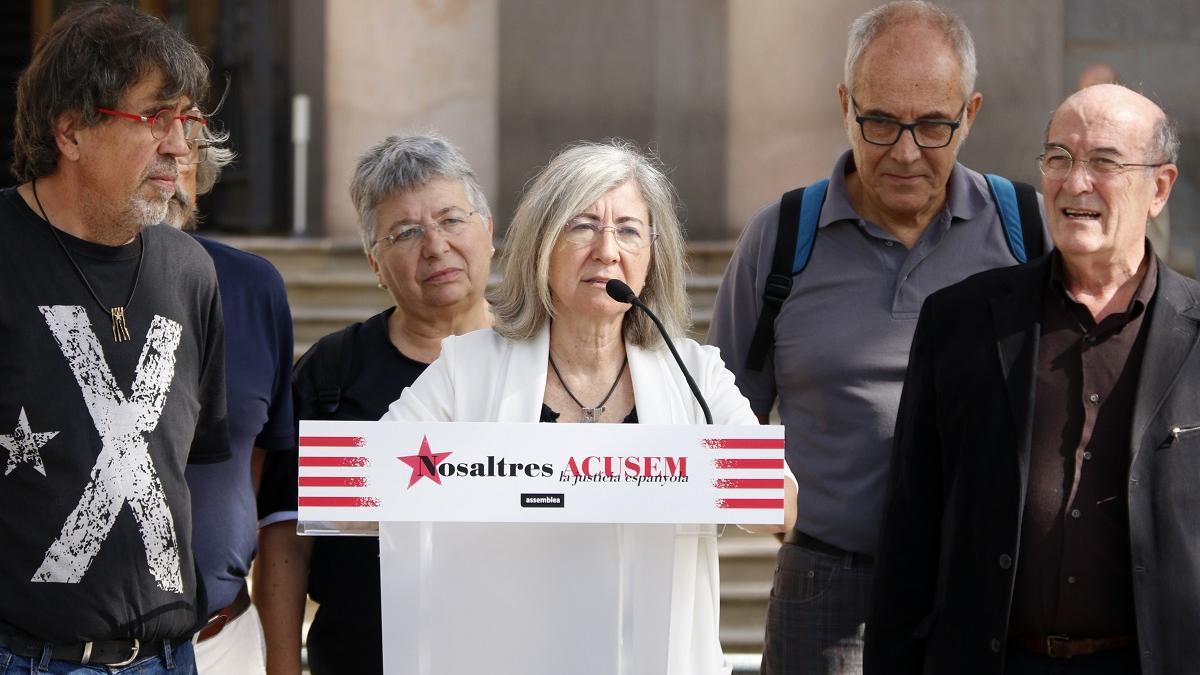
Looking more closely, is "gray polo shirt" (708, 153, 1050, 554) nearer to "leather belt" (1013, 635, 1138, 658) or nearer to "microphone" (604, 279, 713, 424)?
"leather belt" (1013, 635, 1138, 658)

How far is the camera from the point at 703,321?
23.7 ft

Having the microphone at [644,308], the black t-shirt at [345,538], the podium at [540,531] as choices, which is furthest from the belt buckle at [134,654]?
the microphone at [644,308]

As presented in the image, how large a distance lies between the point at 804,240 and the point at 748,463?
1.25 m

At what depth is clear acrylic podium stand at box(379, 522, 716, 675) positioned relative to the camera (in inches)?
111

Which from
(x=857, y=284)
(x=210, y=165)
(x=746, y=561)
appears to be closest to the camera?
(x=857, y=284)

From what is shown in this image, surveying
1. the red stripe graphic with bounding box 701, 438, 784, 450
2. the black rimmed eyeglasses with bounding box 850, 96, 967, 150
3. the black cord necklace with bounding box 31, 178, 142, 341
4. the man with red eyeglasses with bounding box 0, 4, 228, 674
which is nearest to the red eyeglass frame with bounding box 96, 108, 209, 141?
the man with red eyeglasses with bounding box 0, 4, 228, 674

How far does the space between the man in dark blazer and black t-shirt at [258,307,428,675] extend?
115cm

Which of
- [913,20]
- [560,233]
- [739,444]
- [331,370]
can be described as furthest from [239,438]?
[913,20]

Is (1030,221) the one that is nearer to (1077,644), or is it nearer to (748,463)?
(1077,644)

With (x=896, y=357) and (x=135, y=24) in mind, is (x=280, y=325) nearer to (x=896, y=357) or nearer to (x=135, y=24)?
(x=135, y=24)

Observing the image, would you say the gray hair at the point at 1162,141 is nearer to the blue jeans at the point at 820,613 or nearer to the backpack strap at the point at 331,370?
the blue jeans at the point at 820,613

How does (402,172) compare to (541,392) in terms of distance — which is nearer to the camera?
(541,392)

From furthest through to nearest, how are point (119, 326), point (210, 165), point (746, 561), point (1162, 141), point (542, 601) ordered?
1. point (746, 561)
2. point (210, 165)
3. point (1162, 141)
4. point (119, 326)
5. point (542, 601)

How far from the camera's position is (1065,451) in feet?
10.0
